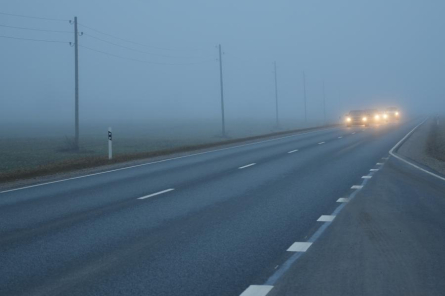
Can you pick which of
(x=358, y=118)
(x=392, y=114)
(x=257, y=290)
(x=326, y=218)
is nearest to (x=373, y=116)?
(x=358, y=118)

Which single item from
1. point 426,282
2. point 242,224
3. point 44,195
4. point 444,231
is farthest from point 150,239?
point 44,195

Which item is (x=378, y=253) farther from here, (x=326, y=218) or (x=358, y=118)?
(x=358, y=118)

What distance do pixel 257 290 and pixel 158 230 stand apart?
3.57 meters

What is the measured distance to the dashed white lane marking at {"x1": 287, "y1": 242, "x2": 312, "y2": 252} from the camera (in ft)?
25.8

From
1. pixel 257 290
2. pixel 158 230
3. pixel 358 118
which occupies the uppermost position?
pixel 358 118

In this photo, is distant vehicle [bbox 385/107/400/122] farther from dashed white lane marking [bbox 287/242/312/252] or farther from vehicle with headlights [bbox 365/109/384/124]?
dashed white lane marking [bbox 287/242/312/252]

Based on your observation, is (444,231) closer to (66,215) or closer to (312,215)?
(312,215)

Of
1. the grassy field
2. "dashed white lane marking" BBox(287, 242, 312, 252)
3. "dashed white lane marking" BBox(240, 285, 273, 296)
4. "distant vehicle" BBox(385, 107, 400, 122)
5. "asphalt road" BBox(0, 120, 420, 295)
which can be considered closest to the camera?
"dashed white lane marking" BBox(240, 285, 273, 296)

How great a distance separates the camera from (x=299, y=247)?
805cm

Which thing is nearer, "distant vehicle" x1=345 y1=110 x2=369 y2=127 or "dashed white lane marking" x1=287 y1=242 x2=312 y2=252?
"dashed white lane marking" x1=287 y1=242 x2=312 y2=252

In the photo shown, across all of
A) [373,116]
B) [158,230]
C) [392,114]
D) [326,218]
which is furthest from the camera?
[392,114]

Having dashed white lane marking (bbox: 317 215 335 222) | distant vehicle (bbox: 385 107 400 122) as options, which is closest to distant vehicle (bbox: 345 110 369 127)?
distant vehicle (bbox: 385 107 400 122)

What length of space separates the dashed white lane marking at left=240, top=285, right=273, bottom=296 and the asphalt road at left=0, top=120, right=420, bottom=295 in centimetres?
A: 10

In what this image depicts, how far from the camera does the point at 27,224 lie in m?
10.1
